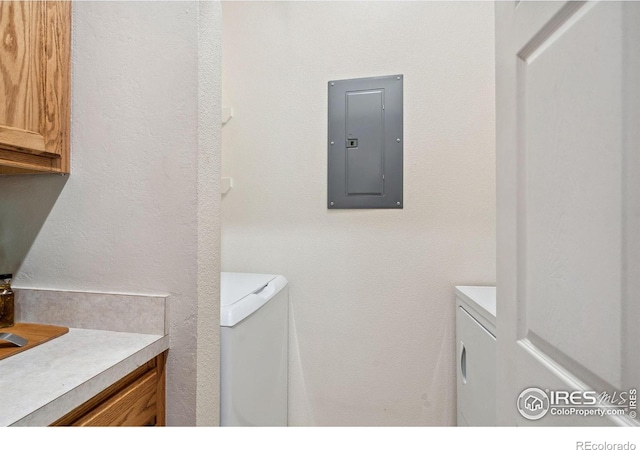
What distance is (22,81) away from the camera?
2.46 ft

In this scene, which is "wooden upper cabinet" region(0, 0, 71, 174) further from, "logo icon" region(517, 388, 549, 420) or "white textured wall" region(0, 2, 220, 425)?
"logo icon" region(517, 388, 549, 420)

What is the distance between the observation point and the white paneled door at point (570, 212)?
383 mm

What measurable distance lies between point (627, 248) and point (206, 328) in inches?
32.8

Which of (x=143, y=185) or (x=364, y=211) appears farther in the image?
(x=364, y=211)

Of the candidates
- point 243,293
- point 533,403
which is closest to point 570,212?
point 533,403

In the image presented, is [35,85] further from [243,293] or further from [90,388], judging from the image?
[243,293]

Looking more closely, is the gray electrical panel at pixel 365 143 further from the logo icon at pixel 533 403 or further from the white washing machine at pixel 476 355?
the logo icon at pixel 533 403

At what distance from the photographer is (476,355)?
115 cm

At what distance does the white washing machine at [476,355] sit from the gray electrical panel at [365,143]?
52cm

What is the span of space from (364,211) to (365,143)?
0.32 meters

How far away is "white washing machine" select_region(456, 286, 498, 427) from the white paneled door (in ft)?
1.20

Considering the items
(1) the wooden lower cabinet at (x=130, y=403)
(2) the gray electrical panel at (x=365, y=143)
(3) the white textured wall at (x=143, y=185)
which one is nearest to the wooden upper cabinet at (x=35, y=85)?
(3) the white textured wall at (x=143, y=185)
